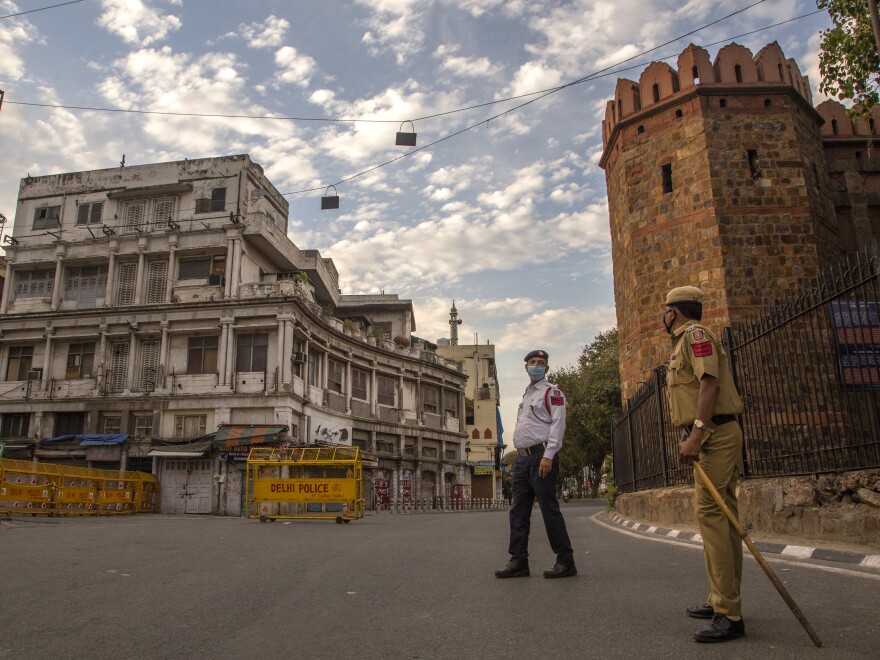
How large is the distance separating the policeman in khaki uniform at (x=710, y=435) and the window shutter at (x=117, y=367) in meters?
30.1

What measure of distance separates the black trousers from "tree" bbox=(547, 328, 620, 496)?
32742mm

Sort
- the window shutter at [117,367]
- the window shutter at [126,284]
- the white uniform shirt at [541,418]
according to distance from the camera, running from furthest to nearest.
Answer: the window shutter at [126,284]
the window shutter at [117,367]
the white uniform shirt at [541,418]

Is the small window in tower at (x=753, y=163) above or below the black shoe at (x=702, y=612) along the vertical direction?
above

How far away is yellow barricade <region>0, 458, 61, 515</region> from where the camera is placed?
1670 centimetres

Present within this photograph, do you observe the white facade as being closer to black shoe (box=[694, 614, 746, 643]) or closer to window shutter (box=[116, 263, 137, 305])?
window shutter (box=[116, 263, 137, 305])

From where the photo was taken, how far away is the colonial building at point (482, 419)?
50.5m

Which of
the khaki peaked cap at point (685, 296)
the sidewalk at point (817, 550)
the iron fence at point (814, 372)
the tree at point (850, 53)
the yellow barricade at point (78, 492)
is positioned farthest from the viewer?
the yellow barricade at point (78, 492)

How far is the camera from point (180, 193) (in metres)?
32.3

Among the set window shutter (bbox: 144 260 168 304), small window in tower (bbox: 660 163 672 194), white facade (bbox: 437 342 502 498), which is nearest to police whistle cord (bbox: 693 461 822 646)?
small window in tower (bbox: 660 163 672 194)

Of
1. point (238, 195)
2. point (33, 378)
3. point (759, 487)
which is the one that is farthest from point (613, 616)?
point (33, 378)

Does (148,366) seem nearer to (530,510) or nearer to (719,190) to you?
(719,190)

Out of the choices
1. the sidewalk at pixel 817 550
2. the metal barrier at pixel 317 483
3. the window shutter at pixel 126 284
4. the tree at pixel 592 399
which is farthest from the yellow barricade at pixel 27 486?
the tree at pixel 592 399

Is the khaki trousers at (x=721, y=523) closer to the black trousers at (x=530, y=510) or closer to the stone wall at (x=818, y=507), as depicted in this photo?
the black trousers at (x=530, y=510)

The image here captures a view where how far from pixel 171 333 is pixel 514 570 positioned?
27519 mm
